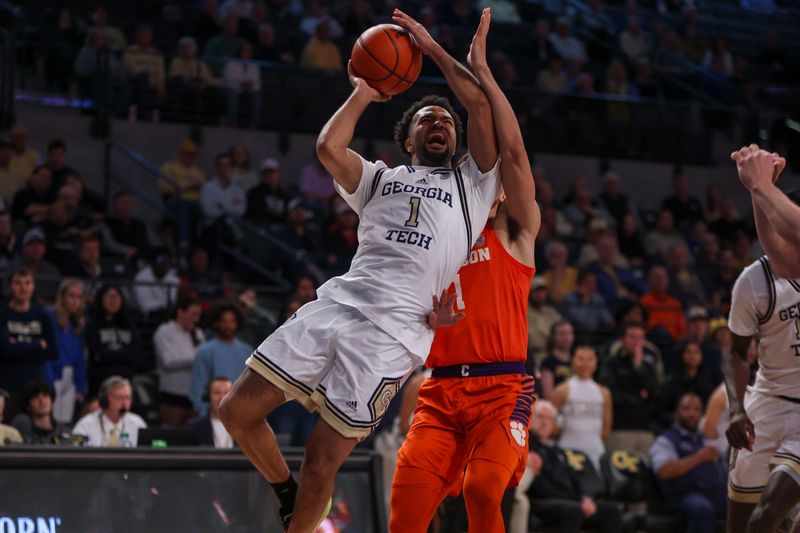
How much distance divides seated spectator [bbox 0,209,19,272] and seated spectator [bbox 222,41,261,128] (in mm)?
4196

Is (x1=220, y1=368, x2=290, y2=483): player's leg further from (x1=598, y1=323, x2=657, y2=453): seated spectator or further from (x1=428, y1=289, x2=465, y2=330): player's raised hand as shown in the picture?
(x1=598, y1=323, x2=657, y2=453): seated spectator

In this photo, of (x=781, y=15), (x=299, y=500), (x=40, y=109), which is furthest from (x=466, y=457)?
(x=781, y=15)

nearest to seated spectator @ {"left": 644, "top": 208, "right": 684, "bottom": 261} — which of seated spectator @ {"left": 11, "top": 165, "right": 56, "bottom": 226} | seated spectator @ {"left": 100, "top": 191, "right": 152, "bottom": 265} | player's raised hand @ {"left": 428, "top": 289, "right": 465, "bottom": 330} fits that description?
seated spectator @ {"left": 100, "top": 191, "right": 152, "bottom": 265}

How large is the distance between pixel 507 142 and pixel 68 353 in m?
5.80

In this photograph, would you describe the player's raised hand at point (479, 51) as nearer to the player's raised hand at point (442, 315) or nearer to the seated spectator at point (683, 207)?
the player's raised hand at point (442, 315)

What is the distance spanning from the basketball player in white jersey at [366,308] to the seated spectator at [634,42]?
14.2 metres

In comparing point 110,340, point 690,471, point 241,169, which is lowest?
point 690,471

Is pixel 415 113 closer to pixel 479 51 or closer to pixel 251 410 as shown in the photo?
pixel 479 51

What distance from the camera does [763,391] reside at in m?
6.79

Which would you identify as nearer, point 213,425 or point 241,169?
point 213,425

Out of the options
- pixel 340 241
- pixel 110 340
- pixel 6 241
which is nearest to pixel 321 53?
pixel 340 241

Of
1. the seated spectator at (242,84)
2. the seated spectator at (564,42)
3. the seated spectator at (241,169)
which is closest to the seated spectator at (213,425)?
the seated spectator at (241,169)

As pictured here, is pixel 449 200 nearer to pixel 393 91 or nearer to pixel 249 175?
pixel 393 91

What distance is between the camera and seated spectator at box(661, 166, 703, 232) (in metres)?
17.3
